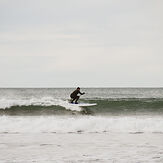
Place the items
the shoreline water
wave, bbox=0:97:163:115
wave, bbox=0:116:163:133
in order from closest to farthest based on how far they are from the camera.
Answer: the shoreline water
wave, bbox=0:116:163:133
wave, bbox=0:97:163:115

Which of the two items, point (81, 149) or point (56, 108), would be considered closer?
point (81, 149)

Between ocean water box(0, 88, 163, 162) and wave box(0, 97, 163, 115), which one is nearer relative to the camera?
ocean water box(0, 88, 163, 162)

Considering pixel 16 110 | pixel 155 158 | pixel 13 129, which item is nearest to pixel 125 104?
pixel 16 110

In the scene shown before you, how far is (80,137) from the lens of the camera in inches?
426

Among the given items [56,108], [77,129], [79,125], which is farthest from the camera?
[56,108]

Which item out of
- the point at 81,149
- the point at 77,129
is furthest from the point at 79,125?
the point at 81,149

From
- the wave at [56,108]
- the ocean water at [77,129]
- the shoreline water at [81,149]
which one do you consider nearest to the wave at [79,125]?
the ocean water at [77,129]

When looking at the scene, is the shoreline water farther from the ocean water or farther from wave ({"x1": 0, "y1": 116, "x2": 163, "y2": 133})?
wave ({"x1": 0, "y1": 116, "x2": 163, "y2": 133})

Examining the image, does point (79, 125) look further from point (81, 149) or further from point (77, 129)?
point (81, 149)

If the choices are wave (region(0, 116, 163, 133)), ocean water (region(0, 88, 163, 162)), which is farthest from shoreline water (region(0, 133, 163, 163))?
A: wave (region(0, 116, 163, 133))

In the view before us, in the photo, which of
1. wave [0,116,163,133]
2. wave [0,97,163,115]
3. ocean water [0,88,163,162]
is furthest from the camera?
wave [0,97,163,115]

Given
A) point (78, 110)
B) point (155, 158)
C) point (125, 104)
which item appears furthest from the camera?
point (125, 104)

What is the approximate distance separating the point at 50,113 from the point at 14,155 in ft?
46.5

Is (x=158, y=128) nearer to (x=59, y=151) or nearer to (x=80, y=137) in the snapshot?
(x=80, y=137)
